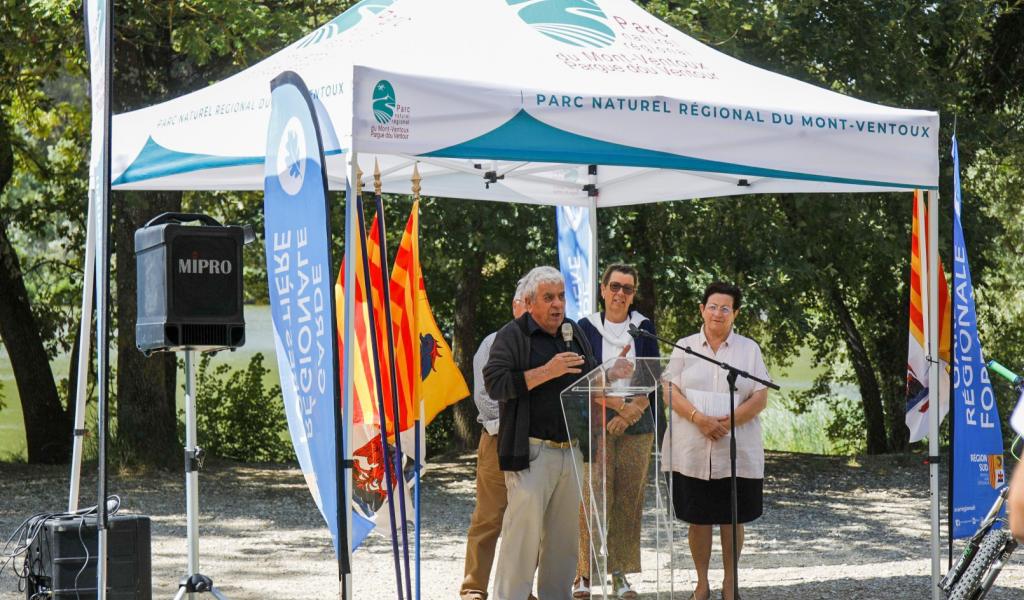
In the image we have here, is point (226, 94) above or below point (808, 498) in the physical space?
above

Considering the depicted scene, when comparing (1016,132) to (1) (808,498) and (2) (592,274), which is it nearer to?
(1) (808,498)

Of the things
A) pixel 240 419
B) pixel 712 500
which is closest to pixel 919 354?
pixel 712 500

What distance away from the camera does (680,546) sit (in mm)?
5891

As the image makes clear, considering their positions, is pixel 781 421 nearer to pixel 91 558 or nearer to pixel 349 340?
pixel 91 558

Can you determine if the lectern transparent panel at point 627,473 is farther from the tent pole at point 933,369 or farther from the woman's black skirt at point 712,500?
the tent pole at point 933,369

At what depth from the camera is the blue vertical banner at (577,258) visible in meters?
8.13

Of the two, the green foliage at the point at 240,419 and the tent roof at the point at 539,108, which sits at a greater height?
the tent roof at the point at 539,108

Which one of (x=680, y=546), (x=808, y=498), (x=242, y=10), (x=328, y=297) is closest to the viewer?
(x=328, y=297)

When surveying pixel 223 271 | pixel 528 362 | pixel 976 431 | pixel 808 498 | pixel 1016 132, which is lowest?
pixel 808 498

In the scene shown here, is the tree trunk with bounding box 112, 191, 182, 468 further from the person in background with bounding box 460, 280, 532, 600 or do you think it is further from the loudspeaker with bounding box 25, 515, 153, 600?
the loudspeaker with bounding box 25, 515, 153, 600

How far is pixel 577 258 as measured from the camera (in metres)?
8.31

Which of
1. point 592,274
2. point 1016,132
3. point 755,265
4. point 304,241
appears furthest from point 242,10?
point 1016,132

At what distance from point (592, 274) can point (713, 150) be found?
2624 mm

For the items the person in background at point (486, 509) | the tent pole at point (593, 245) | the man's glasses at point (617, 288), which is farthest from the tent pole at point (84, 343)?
the tent pole at point (593, 245)
